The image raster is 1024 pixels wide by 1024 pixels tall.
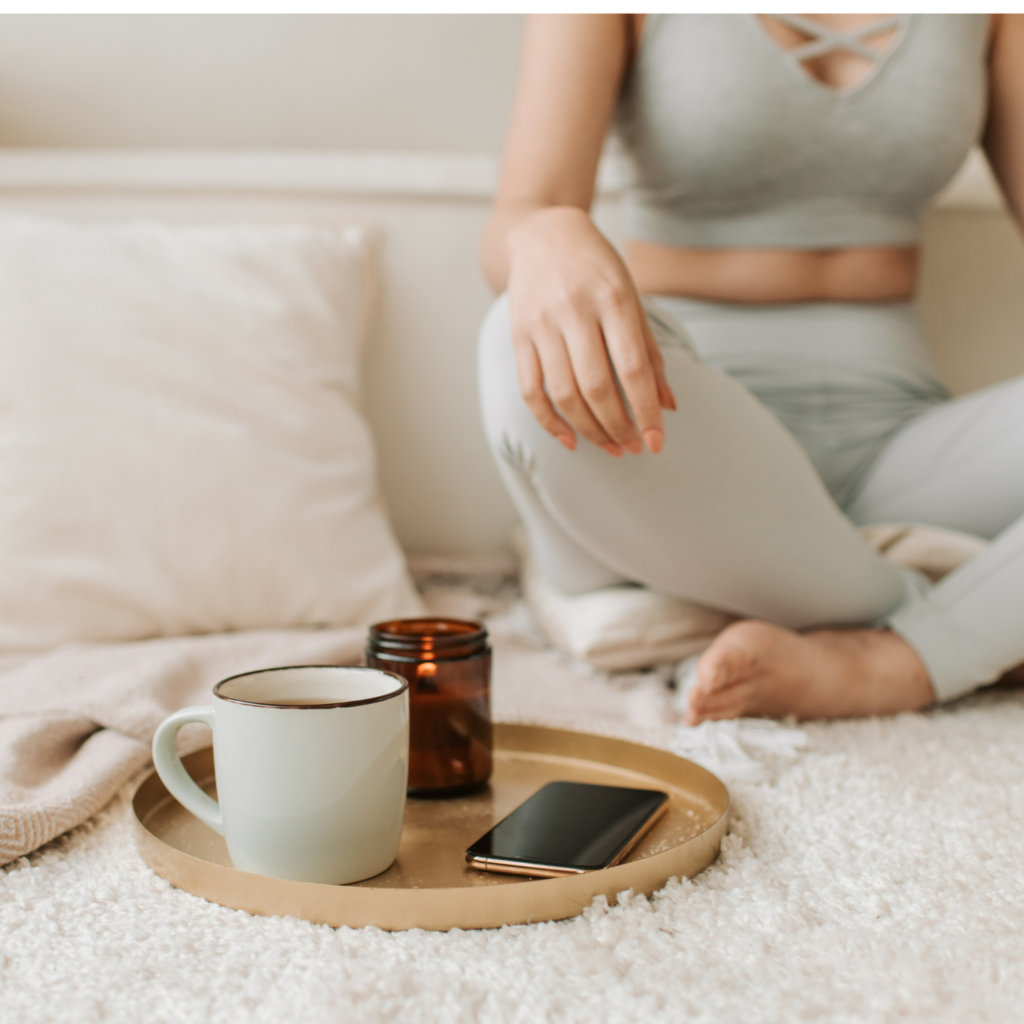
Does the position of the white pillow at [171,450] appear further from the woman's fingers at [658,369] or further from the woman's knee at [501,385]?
the woman's fingers at [658,369]

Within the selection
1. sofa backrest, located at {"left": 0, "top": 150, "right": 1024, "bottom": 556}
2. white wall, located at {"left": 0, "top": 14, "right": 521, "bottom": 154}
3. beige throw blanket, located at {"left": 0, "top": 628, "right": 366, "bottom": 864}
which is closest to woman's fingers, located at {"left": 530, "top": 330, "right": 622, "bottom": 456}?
beige throw blanket, located at {"left": 0, "top": 628, "right": 366, "bottom": 864}

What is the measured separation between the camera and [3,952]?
0.35 metres

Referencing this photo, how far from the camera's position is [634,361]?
0.55 metres

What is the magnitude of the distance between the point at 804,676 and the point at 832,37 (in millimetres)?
663

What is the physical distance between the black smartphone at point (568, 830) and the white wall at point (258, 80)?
1.07 meters

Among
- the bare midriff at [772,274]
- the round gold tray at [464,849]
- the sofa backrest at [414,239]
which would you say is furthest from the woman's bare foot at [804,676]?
the sofa backrest at [414,239]

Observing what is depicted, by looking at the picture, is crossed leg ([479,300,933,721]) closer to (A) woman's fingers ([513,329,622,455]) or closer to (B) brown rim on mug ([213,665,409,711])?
(A) woman's fingers ([513,329,622,455])

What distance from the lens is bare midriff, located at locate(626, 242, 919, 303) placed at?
971mm

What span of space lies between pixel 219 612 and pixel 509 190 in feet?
1.58

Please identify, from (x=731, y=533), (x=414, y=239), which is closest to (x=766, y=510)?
(x=731, y=533)

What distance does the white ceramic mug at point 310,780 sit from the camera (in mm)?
372

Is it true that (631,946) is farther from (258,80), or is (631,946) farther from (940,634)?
(258,80)
